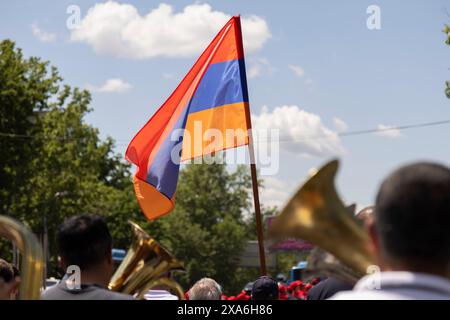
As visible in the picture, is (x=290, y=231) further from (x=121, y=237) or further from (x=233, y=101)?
(x=121, y=237)

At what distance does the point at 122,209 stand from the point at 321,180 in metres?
51.1

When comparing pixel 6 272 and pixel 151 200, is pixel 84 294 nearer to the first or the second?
pixel 6 272

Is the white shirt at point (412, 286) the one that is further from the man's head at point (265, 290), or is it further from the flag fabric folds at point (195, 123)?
the flag fabric folds at point (195, 123)

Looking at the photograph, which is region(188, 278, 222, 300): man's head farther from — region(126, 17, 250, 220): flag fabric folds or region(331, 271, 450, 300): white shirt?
region(331, 271, 450, 300): white shirt

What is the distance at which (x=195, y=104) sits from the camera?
360 inches

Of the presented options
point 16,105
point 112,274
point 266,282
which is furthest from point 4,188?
point 112,274

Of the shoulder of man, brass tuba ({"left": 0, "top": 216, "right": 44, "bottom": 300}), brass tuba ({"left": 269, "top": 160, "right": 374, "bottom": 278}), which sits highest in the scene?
brass tuba ({"left": 269, "top": 160, "right": 374, "bottom": 278})

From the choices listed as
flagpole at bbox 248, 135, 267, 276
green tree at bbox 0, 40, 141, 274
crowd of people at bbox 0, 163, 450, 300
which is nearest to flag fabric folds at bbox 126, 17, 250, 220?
flagpole at bbox 248, 135, 267, 276

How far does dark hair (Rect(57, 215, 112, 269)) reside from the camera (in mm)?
3467

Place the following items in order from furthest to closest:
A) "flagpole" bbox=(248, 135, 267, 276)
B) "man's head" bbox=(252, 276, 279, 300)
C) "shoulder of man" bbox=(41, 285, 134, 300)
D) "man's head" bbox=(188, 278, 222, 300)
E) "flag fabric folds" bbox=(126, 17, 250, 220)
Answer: "flag fabric folds" bbox=(126, 17, 250, 220) → "flagpole" bbox=(248, 135, 267, 276) → "man's head" bbox=(252, 276, 279, 300) → "man's head" bbox=(188, 278, 222, 300) → "shoulder of man" bbox=(41, 285, 134, 300)

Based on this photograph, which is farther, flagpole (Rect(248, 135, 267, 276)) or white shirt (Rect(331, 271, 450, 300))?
flagpole (Rect(248, 135, 267, 276))

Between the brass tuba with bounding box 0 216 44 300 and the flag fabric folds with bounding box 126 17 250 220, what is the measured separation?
5213mm

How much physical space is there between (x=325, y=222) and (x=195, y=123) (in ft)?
22.1

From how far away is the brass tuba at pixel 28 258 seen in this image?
2.99 m
